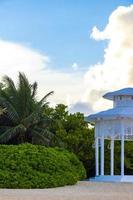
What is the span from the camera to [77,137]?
38.4m

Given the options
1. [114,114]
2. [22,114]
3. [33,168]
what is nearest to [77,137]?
[22,114]

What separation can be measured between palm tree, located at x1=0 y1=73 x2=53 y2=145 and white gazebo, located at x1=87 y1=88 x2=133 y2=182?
5281 mm

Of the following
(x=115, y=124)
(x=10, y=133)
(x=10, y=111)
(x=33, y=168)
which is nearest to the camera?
(x=33, y=168)

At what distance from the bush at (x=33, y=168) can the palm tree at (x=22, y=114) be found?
9.20 metres

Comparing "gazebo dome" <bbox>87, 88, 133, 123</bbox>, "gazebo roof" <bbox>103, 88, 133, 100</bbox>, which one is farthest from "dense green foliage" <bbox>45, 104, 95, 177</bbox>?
"gazebo roof" <bbox>103, 88, 133, 100</bbox>

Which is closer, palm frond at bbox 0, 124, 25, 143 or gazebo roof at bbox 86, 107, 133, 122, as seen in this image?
gazebo roof at bbox 86, 107, 133, 122

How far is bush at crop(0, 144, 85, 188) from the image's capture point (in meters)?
26.1

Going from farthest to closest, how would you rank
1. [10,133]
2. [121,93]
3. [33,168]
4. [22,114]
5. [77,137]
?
1. [22,114]
2. [77,137]
3. [10,133]
4. [121,93]
5. [33,168]

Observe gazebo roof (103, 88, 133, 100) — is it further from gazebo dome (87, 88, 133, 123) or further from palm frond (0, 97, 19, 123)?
palm frond (0, 97, 19, 123)

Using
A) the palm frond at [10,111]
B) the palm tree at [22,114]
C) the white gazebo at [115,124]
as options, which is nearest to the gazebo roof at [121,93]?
the white gazebo at [115,124]

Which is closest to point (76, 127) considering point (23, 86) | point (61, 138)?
point (61, 138)

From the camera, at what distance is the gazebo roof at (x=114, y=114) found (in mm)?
32838

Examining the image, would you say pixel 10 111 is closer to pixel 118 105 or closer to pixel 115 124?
pixel 118 105

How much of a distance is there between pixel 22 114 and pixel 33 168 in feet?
41.3
